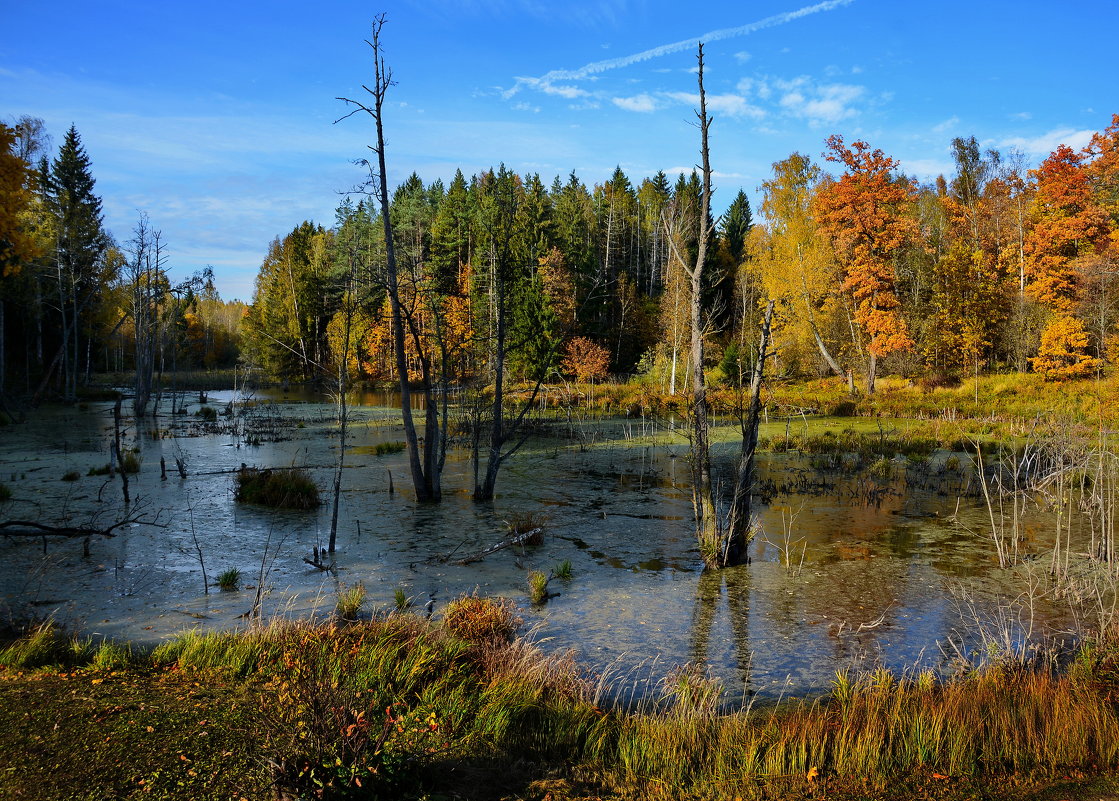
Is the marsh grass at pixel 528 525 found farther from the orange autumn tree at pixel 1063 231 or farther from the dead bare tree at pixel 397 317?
the orange autumn tree at pixel 1063 231

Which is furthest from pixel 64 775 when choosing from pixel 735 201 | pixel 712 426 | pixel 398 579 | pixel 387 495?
pixel 735 201

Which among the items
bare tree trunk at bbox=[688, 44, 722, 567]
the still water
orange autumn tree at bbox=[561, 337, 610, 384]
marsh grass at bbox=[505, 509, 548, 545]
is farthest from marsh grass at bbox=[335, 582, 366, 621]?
orange autumn tree at bbox=[561, 337, 610, 384]

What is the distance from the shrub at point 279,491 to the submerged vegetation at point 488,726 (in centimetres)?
647

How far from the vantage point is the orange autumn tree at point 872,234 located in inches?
1157

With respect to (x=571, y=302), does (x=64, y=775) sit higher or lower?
lower

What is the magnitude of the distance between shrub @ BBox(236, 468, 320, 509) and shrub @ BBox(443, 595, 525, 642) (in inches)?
252

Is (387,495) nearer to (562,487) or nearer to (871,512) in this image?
(562,487)

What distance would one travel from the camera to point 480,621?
595cm

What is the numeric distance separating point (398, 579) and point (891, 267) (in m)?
28.3

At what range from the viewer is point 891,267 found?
29.8 m

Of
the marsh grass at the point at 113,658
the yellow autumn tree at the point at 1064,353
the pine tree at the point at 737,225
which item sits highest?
the pine tree at the point at 737,225

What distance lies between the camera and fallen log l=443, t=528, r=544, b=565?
28.2 ft

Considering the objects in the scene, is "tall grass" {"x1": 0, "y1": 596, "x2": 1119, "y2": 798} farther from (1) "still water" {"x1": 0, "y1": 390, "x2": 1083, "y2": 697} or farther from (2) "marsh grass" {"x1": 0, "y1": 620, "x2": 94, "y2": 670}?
(1) "still water" {"x1": 0, "y1": 390, "x2": 1083, "y2": 697}

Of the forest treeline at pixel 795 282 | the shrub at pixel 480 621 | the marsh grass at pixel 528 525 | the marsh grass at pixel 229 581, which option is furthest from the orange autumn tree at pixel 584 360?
the shrub at pixel 480 621
